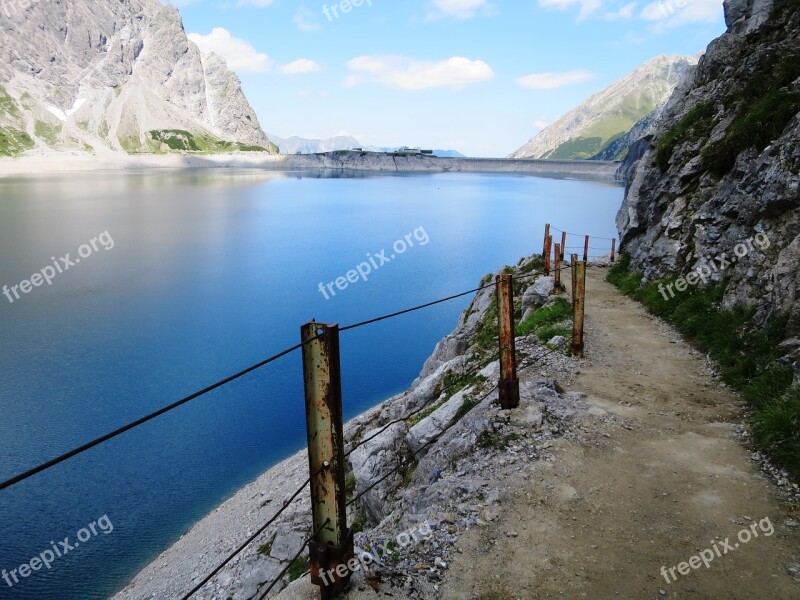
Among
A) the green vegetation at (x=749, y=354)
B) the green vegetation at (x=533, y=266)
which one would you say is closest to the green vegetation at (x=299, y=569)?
the green vegetation at (x=749, y=354)

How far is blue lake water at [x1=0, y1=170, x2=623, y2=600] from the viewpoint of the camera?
18641mm

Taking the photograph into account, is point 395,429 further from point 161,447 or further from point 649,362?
point 161,447

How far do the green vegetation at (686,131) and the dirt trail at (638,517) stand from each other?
49.9 feet

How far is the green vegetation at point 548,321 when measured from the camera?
15.4 metres

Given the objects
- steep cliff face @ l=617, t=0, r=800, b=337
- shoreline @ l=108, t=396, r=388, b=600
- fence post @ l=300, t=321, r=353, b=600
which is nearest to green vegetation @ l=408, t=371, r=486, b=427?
shoreline @ l=108, t=396, r=388, b=600

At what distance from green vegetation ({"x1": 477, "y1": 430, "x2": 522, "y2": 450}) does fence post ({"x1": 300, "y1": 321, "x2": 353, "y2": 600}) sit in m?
4.05

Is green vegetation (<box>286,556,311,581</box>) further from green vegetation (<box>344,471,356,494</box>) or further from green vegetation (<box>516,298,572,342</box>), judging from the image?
green vegetation (<box>516,298,572,342</box>)

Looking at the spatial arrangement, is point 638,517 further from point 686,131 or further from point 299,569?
point 686,131

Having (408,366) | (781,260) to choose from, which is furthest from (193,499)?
(781,260)

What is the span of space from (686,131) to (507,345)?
739 inches

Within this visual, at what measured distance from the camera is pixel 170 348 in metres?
33.4

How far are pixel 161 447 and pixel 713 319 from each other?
22176 millimetres

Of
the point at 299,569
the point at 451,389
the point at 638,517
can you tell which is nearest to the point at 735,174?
the point at 451,389

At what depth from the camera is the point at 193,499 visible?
19500 millimetres
